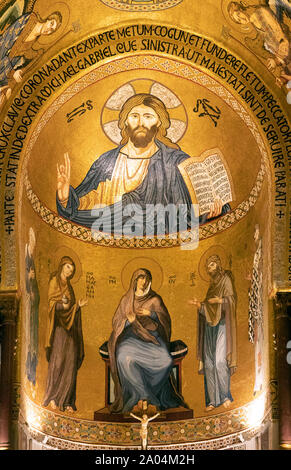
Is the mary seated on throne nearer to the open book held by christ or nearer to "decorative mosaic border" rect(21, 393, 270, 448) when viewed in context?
"decorative mosaic border" rect(21, 393, 270, 448)

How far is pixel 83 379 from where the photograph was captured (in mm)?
21688

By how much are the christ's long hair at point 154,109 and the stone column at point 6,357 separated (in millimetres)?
3998

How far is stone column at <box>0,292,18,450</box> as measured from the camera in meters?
19.9

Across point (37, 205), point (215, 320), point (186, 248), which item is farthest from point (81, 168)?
point (215, 320)

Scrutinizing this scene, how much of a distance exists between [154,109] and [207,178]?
5.54 feet

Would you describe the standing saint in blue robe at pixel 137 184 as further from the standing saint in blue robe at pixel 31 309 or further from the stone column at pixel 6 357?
the stone column at pixel 6 357

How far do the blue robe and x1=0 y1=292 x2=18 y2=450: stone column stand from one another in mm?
2438

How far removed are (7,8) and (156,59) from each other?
3283 millimetres

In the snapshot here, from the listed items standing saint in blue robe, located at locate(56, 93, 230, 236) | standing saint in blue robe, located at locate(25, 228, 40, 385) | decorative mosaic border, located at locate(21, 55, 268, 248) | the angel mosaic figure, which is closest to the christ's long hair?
standing saint in blue robe, located at locate(56, 93, 230, 236)

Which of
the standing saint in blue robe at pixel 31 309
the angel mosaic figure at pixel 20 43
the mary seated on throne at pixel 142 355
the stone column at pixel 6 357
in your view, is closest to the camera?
the angel mosaic figure at pixel 20 43

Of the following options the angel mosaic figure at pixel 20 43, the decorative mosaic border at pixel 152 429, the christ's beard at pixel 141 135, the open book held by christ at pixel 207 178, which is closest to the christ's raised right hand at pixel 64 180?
the christ's beard at pixel 141 135

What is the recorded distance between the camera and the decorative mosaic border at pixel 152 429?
68.5 ft

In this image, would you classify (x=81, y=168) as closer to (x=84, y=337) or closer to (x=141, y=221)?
(x=141, y=221)

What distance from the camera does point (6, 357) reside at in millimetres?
20422
